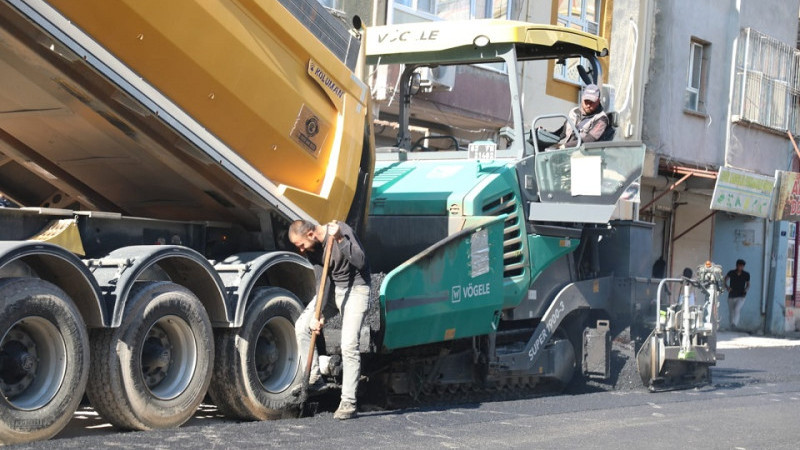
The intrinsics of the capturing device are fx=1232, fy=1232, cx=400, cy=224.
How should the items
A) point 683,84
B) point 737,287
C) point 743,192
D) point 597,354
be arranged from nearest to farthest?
point 597,354 < point 743,192 < point 683,84 < point 737,287

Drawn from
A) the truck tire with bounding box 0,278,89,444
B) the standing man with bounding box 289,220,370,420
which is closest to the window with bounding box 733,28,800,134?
the standing man with bounding box 289,220,370,420

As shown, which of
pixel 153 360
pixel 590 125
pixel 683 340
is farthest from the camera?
pixel 683 340

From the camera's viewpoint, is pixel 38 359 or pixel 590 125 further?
pixel 590 125

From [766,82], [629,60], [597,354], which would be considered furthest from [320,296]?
[766,82]

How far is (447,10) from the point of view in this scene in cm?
1809

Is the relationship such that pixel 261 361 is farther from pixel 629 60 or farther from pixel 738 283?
pixel 738 283

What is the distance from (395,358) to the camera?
9.09m

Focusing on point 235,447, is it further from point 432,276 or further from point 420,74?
point 420,74

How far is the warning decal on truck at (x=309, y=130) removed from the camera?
8.05m

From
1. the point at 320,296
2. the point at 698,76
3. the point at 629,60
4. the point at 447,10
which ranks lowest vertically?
the point at 320,296

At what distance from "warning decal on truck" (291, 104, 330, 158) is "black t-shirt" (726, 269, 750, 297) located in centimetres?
1707

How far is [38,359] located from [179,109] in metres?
1.65

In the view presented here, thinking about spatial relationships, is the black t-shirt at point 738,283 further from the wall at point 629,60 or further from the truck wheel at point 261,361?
the truck wheel at point 261,361

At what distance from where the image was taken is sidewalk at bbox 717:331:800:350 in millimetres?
20828
